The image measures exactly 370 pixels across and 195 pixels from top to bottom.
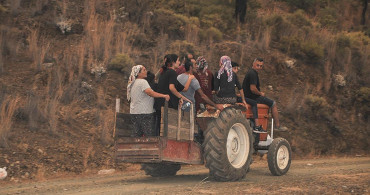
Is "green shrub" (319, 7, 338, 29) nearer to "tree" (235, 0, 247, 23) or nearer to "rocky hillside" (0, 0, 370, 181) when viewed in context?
"rocky hillside" (0, 0, 370, 181)

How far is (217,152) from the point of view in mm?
11773

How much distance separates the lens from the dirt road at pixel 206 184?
10883mm

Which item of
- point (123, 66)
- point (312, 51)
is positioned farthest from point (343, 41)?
point (123, 66)

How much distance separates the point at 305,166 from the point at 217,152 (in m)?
4.65

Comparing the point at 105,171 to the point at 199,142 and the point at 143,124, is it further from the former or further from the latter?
the point at 143,124

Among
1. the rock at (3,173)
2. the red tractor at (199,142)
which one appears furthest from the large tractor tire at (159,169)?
the rock at (3,173)

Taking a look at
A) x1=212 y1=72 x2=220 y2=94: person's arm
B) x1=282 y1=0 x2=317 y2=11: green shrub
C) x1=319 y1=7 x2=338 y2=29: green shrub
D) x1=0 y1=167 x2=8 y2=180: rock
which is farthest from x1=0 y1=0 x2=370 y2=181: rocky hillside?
x1=282 y1=0 x2=317 y2=11: green shrub

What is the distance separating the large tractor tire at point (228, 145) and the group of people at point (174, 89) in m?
0.39

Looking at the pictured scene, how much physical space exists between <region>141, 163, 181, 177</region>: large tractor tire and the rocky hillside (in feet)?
5.73

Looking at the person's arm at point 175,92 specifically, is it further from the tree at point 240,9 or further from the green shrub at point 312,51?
the tree at point 240,9

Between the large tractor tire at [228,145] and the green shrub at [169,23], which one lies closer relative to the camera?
the large tractor tire at [228,145]

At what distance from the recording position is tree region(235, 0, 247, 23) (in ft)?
93.0

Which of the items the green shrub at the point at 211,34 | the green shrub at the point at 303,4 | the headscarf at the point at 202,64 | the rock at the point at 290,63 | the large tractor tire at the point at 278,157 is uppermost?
the green shrub at the point at 303,4

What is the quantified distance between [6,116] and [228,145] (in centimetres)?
596
